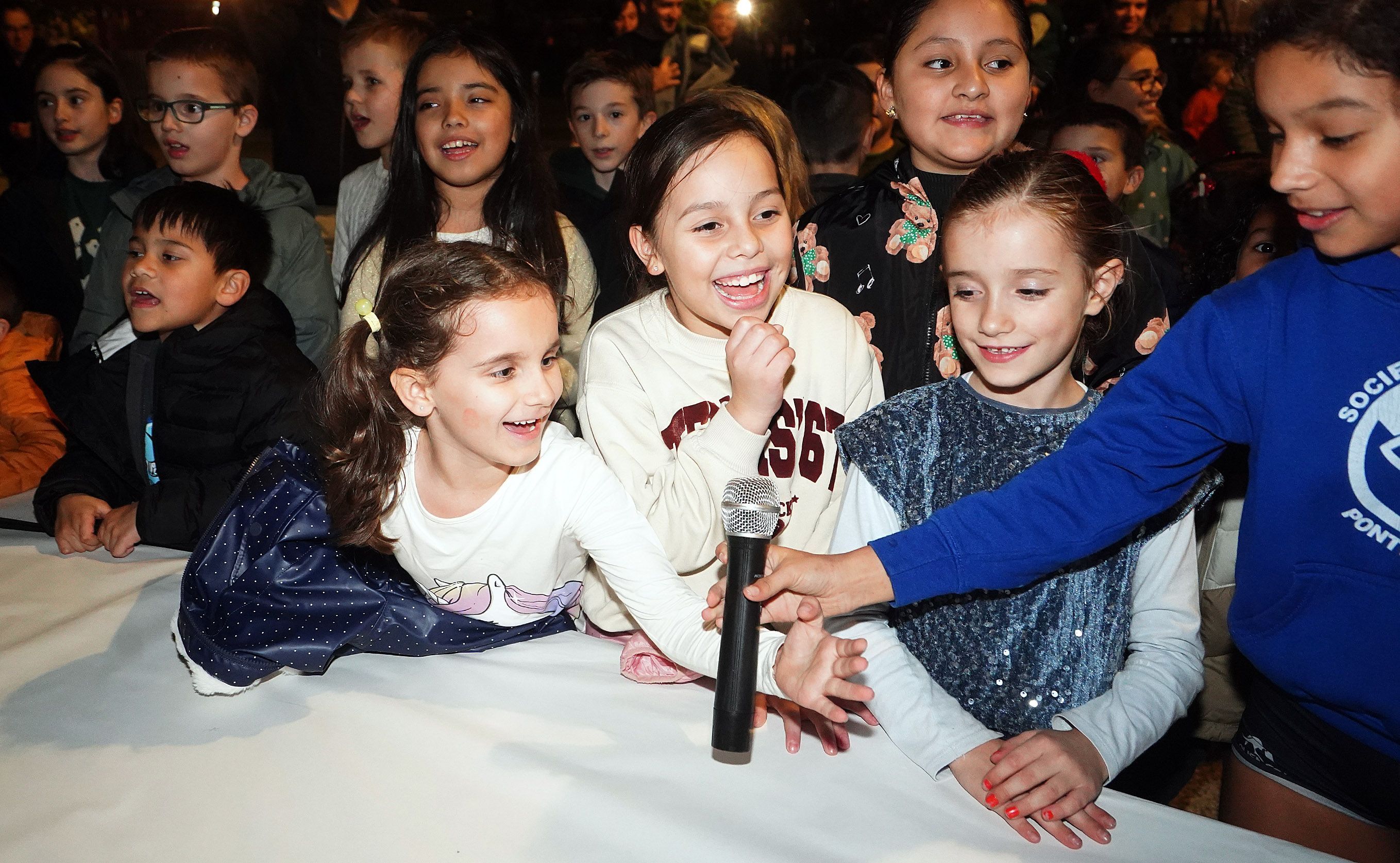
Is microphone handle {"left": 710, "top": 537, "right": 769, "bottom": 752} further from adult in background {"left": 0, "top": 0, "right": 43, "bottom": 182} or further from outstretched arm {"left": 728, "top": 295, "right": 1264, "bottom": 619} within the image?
adult in background {"left": 0, "top": 0, "right": 43, "bottom": 182}

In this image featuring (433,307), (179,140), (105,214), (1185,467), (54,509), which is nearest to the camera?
(1185,467)

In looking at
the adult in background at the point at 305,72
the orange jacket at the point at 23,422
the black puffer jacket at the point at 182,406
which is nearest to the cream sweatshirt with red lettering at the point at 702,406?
the black puffer jacket at the point at 182,406

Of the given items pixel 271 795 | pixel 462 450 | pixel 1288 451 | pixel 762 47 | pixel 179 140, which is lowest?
pixel 271 795

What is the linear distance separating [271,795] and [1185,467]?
48.9 inches

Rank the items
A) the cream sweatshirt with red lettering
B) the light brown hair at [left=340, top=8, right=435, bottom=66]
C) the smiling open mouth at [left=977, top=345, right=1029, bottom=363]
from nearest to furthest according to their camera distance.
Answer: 1. the smiling open mouth at [left=977, top=345, right=1029, bottom=363]
2. the cream sweatshirt with red lettering
3. the light brown hair at [left=340, top=8, right=435, bottom=66]

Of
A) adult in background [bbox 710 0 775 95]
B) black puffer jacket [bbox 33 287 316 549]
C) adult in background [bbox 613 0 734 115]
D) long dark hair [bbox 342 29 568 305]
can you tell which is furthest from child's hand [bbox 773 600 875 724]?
adult in background [bbox 710 0 775 95]

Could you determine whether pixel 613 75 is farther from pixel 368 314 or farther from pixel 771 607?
pixel 771 607

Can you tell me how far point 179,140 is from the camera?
10.2 feet

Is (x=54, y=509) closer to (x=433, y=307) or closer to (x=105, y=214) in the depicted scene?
(x=433, y=307)

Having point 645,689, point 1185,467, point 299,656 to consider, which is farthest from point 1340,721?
point 299,656

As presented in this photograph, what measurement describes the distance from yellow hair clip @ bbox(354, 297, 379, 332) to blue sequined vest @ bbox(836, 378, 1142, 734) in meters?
0.78

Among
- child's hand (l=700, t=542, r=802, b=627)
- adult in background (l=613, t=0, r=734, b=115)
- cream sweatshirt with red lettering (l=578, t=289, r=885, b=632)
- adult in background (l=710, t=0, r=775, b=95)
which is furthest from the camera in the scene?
adult in background (l=710, t=0, r=775, b=95)

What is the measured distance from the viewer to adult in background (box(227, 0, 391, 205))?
170 inches

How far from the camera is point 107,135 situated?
3762 millimetres
